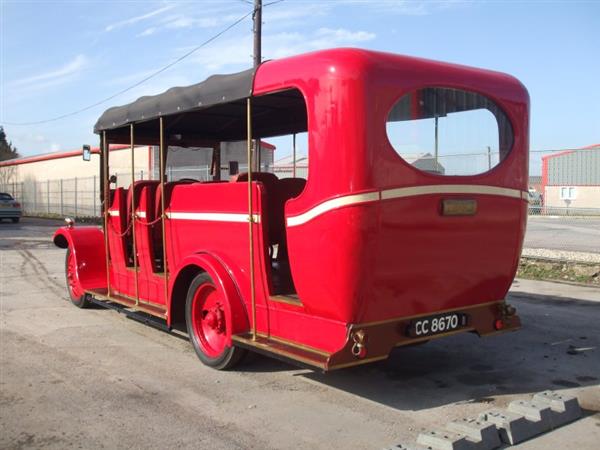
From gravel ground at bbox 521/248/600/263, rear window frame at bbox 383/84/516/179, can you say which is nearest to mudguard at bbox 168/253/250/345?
rear window frame at bbox 383/84/516/179

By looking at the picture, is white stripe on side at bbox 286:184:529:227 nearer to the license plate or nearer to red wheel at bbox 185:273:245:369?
the license plate

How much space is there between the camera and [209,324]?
5.56 metres

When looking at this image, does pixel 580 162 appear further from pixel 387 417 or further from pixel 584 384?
pixel 387 417

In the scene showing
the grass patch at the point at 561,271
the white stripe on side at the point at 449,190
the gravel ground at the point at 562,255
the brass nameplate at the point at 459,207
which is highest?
the white stripe on side at the point at 449,190

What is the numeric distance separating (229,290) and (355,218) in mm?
1543

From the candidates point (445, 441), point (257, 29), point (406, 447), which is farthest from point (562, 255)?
point (257, 29)

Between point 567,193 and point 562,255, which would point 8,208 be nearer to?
point 567,193

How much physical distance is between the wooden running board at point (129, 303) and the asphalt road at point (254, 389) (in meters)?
0.33

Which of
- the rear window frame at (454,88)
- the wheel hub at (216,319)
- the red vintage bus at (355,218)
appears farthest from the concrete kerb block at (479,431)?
the wheel hub at (216,319)

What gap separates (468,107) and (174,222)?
303 centimetres

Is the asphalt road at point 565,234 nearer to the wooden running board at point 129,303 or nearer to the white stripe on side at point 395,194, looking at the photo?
the white stripe on side at point 395,194

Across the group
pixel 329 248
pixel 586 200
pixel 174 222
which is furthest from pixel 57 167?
pixel 329 248

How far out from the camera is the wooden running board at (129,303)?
247 inches

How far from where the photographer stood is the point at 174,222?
20.0 feet
